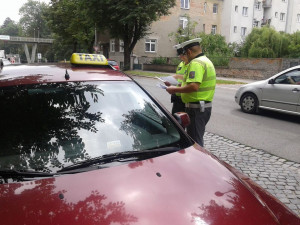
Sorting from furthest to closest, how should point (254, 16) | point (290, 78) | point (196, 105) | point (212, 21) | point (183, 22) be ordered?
1. point (254, 16)
2. point (212, 21)
3. point (183, 22)
4. point (290, 78)
5. point (196, 105)

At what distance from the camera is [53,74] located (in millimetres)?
2748

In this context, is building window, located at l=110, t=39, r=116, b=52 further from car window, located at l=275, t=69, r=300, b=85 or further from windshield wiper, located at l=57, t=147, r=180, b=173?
windshield wiper, located at l=57, t=147, r=180, b=173

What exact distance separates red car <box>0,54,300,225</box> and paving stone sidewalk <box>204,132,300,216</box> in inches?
74.2

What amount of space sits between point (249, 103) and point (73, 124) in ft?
26.1

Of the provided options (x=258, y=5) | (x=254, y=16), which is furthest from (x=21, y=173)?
(x=258, y=5)

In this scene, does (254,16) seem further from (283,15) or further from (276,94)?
(276,94)

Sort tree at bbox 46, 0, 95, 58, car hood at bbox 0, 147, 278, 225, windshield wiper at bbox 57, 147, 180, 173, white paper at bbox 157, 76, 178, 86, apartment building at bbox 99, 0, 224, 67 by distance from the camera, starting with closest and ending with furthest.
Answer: car hood at bbox 0, 147, 278, 225, windshield wiper at bbox 57, 147, 180, 173, white paper at bbox 157, 76, 178, 86, tree at bbox 46, 0, 95, 58, apartment building at bbox 99, 0, 224, 67

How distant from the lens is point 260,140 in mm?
6367

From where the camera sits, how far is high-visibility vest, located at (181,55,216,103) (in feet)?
11.9

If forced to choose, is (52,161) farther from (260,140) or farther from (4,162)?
(260,140)

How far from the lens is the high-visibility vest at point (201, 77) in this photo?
3629mm

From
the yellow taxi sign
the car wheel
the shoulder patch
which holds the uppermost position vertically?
the yellow taxi sign

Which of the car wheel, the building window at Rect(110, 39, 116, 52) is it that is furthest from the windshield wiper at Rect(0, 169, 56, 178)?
the building window at Rect(110, 39, 116, 52)

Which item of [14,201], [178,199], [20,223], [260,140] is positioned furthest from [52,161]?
[260,140]
